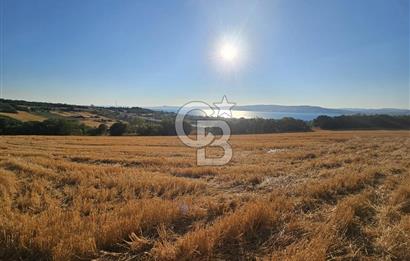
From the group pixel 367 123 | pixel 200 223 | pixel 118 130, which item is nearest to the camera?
pixel 200 223

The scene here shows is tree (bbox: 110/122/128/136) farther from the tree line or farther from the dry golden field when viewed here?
the dry golden field

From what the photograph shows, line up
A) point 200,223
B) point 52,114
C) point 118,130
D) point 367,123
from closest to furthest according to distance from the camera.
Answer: point 200,223, point 118,130, point 367,123, point 52,114

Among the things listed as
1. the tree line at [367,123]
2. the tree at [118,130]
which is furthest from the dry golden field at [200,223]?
Answer: the tree line at [367,123]

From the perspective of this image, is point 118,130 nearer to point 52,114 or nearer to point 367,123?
point 52,114

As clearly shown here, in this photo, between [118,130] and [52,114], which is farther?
[52,114]

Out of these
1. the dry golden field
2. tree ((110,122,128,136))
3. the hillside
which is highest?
the hillside

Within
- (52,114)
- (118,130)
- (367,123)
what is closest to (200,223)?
(118,130)

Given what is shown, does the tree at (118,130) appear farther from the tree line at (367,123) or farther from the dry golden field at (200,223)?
the dry golden field at (200,223)

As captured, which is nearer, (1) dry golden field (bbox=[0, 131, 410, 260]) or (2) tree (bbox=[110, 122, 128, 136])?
(1) dry golden field (bbox=[0, 131, 410, 260])

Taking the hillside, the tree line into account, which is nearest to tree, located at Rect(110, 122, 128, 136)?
the hillside

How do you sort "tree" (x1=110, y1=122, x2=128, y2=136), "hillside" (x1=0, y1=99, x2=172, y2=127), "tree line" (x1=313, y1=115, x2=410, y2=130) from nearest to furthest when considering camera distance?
"tree" (x1=110, y1=122, x2=128, y2=136), "tree line" (x1=313, y1=115, x2=410, y2=130), "hillside" (x1=0, y1=99, x2=172, y2=127)

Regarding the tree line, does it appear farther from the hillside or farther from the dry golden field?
the dry golden field

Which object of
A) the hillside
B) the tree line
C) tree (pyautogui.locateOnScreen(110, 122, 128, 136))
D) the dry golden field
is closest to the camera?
the dry golden field

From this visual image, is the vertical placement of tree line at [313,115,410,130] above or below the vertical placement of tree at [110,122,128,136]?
above
